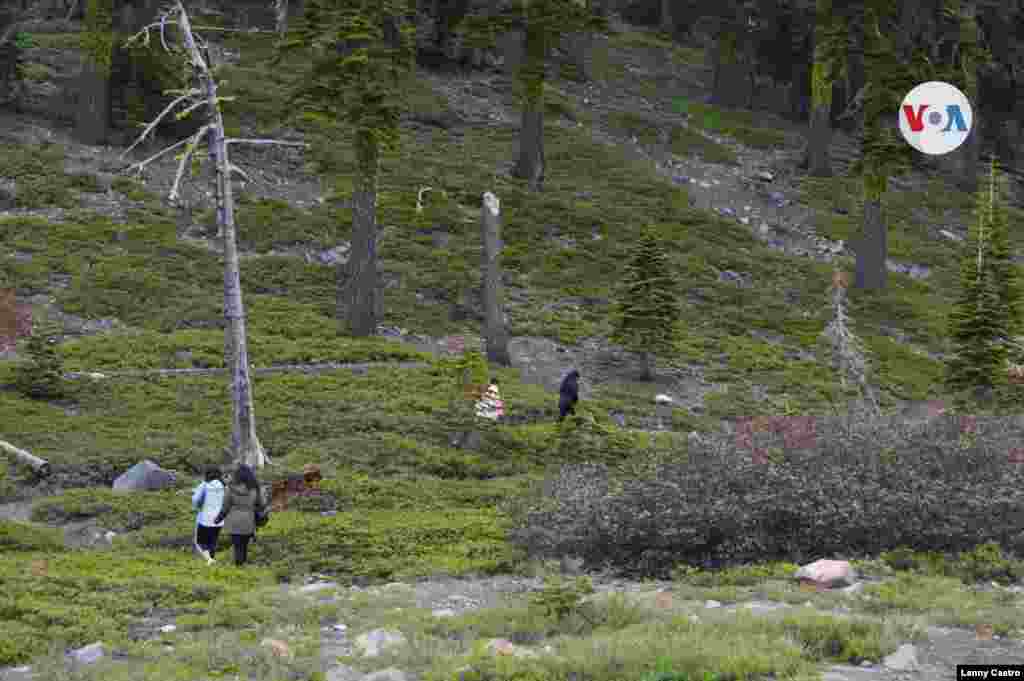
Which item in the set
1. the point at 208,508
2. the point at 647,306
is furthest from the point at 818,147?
the point at 208,508

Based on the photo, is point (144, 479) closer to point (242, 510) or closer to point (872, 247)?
point (242, 510)

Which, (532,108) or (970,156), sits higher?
(532,108)

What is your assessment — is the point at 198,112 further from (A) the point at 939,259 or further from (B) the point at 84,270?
(A) the point at 939,259

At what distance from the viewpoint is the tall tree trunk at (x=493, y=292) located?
2506 centimetres

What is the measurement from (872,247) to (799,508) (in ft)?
81.0

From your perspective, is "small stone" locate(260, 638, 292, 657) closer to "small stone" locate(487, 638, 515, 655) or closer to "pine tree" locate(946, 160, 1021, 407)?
"small stone" locate(487, 638, 515, 655)

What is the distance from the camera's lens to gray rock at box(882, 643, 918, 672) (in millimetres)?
6930

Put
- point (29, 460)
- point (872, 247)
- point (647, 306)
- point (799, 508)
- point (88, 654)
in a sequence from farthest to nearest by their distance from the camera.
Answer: point (872, 247) < point (647, 306) < point (29, 460) < point (799, 508) < point (88, 654)

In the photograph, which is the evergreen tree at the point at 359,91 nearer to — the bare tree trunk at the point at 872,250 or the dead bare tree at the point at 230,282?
the dead bare tree at the point at 230,282

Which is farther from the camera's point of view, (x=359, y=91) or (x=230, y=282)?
(x=359, y=91)

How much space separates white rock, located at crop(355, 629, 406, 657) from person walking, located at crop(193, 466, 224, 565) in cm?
488

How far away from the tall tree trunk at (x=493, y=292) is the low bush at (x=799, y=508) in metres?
13.3

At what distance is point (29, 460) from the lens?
52.8 feet

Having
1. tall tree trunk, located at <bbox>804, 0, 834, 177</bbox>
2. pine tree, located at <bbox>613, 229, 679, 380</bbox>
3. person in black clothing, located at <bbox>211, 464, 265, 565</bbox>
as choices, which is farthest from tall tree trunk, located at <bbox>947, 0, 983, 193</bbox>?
person in black clothing, located at <bbox>211, 464, 265, 565</bbox>
